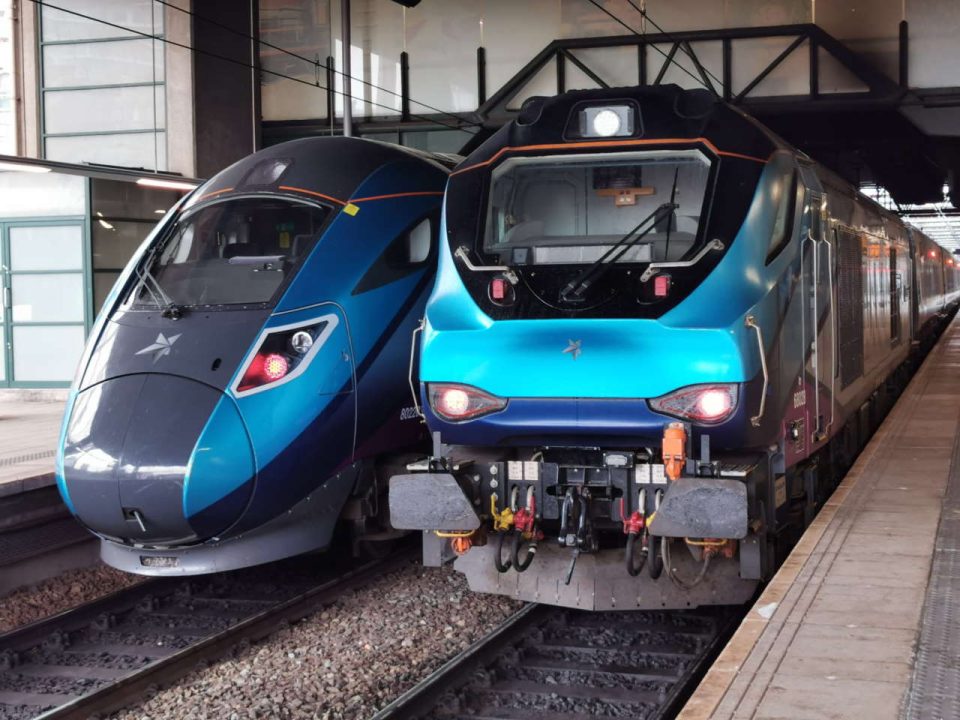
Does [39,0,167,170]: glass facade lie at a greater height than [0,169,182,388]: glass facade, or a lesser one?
greater

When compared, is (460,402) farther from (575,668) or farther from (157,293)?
(157,293)

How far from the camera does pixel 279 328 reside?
8.01 metres

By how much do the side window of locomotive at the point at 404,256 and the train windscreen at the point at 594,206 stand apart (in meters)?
1.71

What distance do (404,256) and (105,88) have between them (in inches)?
450

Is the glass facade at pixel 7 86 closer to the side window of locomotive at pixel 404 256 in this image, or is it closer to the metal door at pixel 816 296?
the side window of locomotive at pixel 404 256

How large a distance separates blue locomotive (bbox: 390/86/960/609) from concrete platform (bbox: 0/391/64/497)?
4023mm

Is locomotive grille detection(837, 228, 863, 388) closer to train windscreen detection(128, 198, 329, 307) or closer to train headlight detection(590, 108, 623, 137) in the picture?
train headlight detection(590, 108, 623, 137)

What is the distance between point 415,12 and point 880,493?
14290 mm

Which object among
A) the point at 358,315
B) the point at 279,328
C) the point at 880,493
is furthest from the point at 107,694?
the point at 880,493

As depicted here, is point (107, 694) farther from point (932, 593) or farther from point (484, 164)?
point (932, 593)

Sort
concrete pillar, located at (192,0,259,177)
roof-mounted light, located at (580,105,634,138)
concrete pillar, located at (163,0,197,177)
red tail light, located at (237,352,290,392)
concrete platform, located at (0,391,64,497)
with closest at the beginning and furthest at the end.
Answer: roof-mounted light, located at (580,105,634,138)
red tail light, located at (237,352,290,392)
concrete platform, located at (0,391,64,497)
concrete pillar, located at (163,0,197,177)
concrete pillar, located at (192,0,259,177)

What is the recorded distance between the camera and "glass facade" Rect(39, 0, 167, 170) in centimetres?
1855

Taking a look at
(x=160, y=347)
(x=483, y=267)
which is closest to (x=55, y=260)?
(x=160, y=347)

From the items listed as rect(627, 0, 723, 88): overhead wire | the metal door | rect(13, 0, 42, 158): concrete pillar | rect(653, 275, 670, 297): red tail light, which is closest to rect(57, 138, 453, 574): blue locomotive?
rect(653, 275, 670, 297): red tail light
